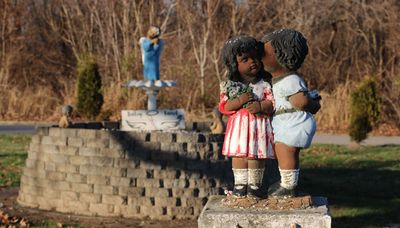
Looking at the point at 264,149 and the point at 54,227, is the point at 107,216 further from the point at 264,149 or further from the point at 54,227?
the point at 264,149

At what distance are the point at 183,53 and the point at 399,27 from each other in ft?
22.5

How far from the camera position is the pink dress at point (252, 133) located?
3.83 metres

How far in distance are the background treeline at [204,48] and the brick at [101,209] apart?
1217 cm

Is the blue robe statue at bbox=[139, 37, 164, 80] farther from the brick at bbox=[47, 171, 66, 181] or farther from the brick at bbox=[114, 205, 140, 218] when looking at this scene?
the brick at bbox=[114, 205, 140, 218]

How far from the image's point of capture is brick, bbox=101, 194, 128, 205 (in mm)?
9766

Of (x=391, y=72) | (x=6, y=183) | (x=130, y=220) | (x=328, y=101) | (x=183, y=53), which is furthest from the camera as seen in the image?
(x=183, y=53)

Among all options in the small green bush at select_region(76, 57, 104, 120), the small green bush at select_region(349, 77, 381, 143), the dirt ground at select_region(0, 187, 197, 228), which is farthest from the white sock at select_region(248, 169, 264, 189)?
the small green bush at select_region(76, 57, 104, 120)

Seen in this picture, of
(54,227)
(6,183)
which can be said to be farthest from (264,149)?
(6,183)

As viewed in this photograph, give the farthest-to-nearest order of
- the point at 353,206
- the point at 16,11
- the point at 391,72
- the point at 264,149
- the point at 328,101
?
1. the point at 16,11
2. the point at 391,72
3. the point at 328,101
4. the point at 353,206
5. the point at 264,149

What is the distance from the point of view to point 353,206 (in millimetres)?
10430

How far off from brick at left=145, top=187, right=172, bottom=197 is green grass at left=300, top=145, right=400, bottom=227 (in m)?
2.16

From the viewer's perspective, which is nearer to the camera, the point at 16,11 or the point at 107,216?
the point at 107,216

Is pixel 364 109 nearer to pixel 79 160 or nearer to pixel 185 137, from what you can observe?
pixel 185 137

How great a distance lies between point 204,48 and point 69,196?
13.7 metres
